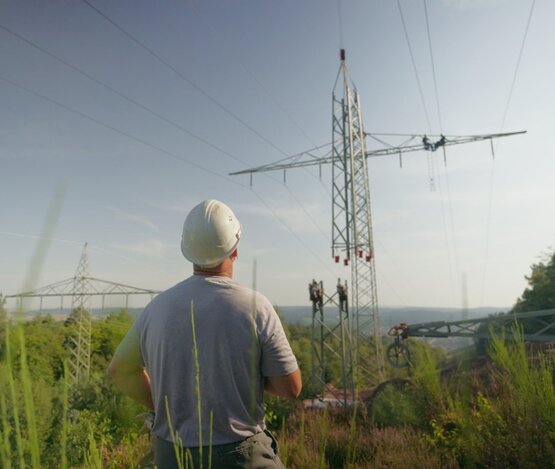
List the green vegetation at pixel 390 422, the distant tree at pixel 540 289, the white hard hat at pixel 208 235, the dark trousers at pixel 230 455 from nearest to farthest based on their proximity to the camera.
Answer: the green vegetation at pixel 390 422
the dark trousers at pixel 230 455
the white hard hat at pixel 208 235
the distant tree at pixel 540 289

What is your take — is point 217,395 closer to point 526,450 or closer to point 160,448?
point 160,448

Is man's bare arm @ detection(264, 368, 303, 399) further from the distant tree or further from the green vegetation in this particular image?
the distant tree

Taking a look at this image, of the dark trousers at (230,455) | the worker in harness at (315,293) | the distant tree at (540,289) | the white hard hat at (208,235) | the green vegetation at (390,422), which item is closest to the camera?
the green vegetation at (390,422)

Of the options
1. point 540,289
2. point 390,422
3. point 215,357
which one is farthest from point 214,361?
point 540,289

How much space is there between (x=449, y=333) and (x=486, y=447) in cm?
919

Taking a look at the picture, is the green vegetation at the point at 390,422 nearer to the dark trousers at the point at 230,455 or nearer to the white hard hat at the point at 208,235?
the dark trousers at the point at 230,455

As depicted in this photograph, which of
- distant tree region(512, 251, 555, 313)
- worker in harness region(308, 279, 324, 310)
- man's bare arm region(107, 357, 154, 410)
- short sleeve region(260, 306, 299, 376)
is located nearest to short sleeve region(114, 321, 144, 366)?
man's bare arm region(107, 357, 154, 410)

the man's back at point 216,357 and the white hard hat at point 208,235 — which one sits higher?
the white hard hat at point 208,235

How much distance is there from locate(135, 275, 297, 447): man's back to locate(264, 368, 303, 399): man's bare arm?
0.03 m

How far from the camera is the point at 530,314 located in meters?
9.27

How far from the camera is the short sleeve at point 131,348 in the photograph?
1.46m

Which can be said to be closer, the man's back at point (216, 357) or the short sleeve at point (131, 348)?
the man's back at point (216, 357)

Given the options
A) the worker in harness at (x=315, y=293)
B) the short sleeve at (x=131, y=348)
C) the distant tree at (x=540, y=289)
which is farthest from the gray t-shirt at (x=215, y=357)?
the distant tree at (x=540, y=289)

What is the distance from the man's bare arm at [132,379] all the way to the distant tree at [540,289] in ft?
82.3
